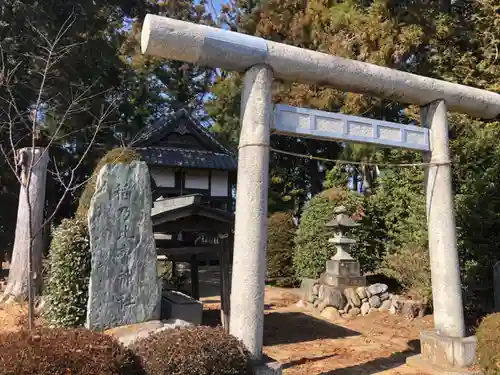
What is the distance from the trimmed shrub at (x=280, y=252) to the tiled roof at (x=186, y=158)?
3.41 m

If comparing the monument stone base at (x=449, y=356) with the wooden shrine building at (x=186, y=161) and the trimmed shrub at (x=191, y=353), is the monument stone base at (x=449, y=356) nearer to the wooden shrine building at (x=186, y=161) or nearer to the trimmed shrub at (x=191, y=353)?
the trimmed shrub at (x=191, y=353)

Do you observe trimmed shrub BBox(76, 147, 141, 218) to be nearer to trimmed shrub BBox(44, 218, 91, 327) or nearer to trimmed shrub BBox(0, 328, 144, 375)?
trimmed shrub BBox(44, 218, 91, 327)

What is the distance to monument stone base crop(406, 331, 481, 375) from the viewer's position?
575 centimetres

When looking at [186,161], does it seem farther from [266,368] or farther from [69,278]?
[266,368]

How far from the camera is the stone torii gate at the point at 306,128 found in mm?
4809

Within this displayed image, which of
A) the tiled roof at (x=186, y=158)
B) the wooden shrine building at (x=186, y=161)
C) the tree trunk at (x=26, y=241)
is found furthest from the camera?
the wooden shrine building at (x=186, y=161)

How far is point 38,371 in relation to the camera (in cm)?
300

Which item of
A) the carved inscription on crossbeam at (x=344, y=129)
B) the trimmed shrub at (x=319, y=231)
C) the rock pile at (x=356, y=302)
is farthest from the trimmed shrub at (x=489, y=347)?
the trimmed shrub at (x=319, y=231)

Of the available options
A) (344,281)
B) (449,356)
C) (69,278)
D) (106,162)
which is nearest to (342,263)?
(344,281)

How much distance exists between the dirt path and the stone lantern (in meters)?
0.99

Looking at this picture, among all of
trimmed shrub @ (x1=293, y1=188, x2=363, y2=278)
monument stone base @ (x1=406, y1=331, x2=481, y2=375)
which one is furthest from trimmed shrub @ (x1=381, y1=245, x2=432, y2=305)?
monument stone base @ (x1=406, y1=331, x2=481, y2=375)

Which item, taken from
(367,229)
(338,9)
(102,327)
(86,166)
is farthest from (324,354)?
(86,166)

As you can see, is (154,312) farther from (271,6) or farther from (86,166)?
(271,6)

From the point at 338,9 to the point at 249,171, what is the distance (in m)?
9.24
